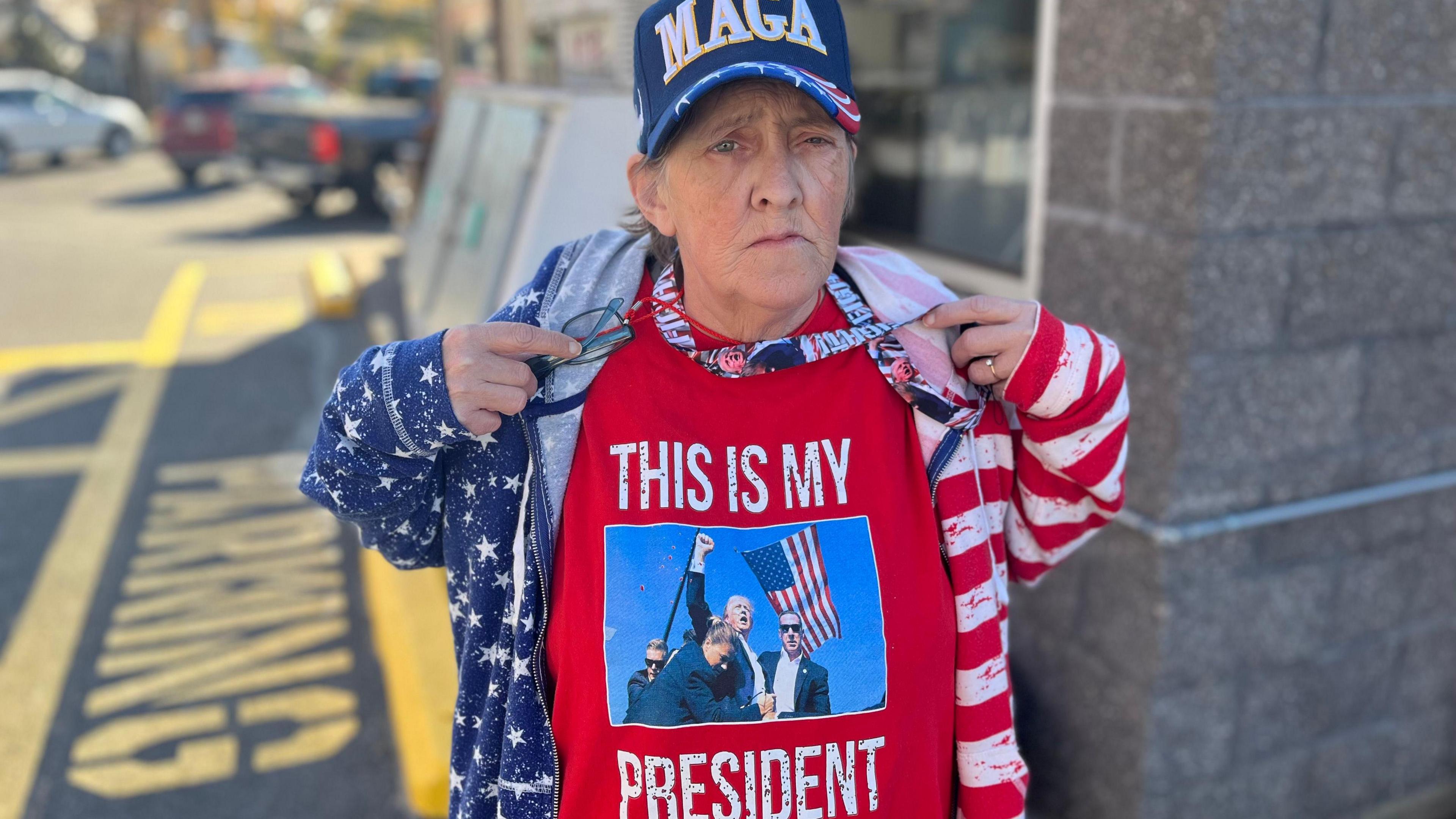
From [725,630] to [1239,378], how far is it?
5.62ft

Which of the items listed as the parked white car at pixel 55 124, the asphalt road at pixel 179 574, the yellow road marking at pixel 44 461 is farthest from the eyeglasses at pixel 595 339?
the parked white car at pixel 55 124

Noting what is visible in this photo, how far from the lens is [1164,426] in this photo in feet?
8.54

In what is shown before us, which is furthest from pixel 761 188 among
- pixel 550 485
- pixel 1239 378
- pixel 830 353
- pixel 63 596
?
pixel 63 596

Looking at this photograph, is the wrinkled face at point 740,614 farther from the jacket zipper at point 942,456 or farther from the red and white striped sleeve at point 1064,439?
the red and white striped sleeve at point 1064,439

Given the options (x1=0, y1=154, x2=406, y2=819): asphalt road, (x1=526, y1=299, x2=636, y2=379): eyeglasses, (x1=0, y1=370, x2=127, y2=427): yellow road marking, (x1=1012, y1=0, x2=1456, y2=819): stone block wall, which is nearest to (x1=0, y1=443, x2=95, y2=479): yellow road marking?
(x1=0, y1=154, x2=406, y2=819): asphalt road

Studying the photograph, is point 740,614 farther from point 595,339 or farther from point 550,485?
point 595,339

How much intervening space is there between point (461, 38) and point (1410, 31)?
36.6ft

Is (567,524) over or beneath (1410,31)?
beneath

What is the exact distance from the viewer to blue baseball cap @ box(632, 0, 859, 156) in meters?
1.35

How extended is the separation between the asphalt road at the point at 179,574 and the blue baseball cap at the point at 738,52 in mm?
2728

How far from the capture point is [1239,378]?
2596mm

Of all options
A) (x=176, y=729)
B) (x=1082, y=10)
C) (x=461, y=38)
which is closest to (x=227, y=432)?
(x=176, y=729)

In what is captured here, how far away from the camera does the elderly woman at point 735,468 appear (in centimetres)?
141

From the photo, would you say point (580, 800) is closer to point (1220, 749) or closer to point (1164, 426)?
point (1164, 426)
